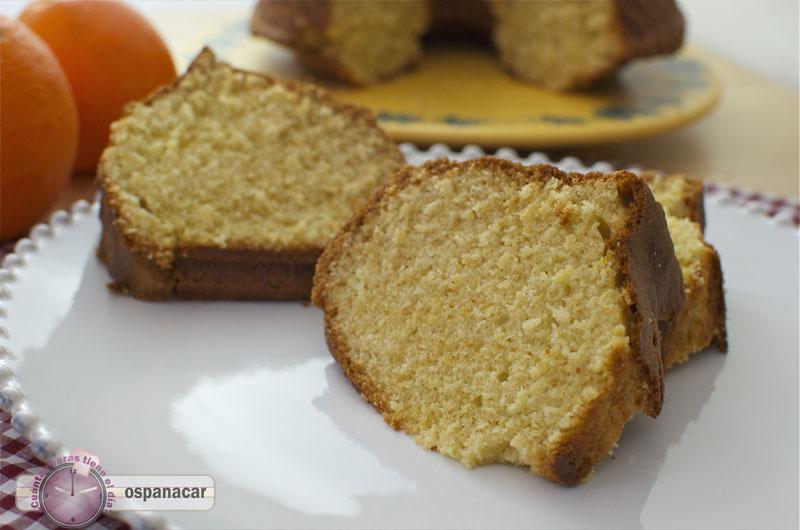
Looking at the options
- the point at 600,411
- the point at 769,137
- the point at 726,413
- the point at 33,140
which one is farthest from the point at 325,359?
the point at 769,137

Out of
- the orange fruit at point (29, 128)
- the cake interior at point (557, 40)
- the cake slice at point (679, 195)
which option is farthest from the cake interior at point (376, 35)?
the cake slice at point (679, 195)

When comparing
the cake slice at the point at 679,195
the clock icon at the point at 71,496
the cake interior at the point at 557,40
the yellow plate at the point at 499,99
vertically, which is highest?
the cake slice at the point at 679,195

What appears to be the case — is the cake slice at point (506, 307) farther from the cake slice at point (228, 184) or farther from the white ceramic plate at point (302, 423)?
the cake slice at point (228, 184)

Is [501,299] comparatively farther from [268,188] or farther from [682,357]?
[268,188]

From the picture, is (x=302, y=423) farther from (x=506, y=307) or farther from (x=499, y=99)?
(x=499, y=99)

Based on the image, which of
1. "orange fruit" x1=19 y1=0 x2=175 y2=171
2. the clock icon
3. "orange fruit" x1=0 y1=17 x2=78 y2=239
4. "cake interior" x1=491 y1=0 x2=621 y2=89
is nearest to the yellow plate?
"cake interior" x1=491 y1=0 x2=621 y2=89

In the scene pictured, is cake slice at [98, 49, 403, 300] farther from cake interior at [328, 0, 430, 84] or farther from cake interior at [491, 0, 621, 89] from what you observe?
cake interior at [491, 0, 621, 89]
